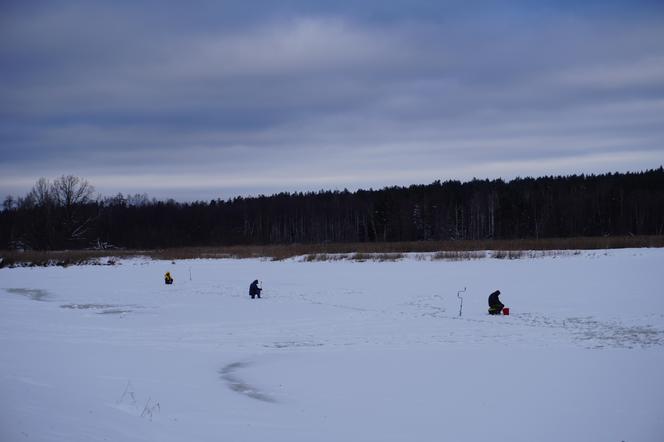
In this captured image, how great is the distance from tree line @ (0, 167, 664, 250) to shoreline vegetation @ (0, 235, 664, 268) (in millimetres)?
29886

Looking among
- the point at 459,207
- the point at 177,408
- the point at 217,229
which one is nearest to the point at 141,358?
the point at 177,408

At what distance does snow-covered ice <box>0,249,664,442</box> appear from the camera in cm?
787

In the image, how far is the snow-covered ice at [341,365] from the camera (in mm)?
7867

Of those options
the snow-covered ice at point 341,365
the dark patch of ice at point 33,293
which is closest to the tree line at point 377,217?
the dark patch of ice at point 33,293

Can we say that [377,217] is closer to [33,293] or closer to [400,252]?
[400,252]

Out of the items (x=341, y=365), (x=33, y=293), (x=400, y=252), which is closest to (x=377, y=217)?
(x=400, y=252)

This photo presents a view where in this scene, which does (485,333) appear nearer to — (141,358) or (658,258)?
(141,358)

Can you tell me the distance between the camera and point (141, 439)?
22.9 ft

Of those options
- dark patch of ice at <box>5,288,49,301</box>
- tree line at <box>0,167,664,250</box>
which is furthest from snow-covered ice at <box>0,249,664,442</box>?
tree line at <box>0,167,664,250</box>

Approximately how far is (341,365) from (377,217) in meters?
90.4

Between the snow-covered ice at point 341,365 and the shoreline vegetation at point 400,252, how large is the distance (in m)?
14.0

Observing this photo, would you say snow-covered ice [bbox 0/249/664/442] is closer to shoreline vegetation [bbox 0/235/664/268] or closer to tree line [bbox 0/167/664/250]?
shoreline vegetation [bbox 0/235/664/268]

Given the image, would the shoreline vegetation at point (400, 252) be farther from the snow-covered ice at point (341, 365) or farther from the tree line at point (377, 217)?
the tree line at point (377, 217)

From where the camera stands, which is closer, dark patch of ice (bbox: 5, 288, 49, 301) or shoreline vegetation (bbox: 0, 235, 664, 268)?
dark patch of ice (bbox: 5, 288, 49, 301)
